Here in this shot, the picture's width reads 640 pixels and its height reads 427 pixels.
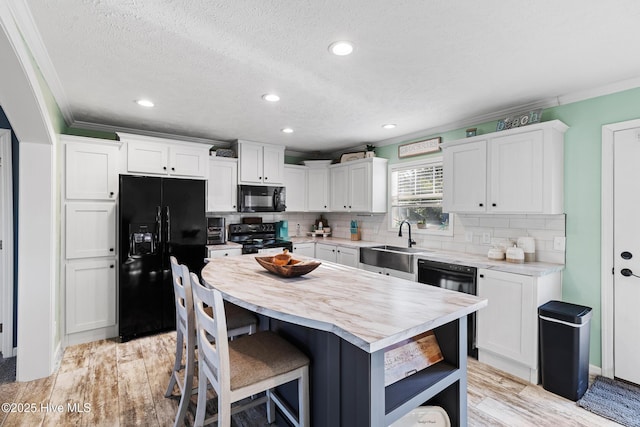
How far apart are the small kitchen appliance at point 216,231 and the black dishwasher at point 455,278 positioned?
2.53 meters

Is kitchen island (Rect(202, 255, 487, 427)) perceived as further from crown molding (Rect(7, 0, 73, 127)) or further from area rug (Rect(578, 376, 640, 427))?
crown molding (Rect(7, 0, 73, 127))

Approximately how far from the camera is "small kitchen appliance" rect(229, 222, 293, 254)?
4.30 metres

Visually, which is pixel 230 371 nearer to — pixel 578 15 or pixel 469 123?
pixel 578 15

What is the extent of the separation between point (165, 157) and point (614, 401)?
470 centimetres

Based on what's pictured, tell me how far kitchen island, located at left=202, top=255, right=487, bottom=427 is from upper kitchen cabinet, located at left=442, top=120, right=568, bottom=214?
5.48ft

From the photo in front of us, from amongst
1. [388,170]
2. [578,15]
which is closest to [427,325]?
[578,15]

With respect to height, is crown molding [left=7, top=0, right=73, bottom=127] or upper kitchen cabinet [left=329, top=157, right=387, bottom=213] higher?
crown molding [left=7, top=0, right=73, bottom=127]

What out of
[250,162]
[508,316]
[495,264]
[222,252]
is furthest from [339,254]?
[508,316]

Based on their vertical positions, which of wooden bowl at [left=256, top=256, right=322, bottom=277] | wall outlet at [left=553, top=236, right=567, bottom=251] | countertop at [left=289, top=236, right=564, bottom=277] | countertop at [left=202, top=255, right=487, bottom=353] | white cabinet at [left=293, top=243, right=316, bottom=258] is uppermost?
wall outlet at [left=553, top=236, right=567, bottom=251]

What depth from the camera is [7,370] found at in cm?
273

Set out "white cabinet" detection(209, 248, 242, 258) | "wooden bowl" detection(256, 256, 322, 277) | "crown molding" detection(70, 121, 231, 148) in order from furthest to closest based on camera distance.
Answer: "white cabinet" detection(209, 248, 242, 258) → "crown molding" detection(70, 121, 231, 148) → "wooden bowl" detection(256, 256, 322, 277)

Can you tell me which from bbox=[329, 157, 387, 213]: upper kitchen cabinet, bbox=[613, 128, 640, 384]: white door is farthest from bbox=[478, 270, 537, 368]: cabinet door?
bbox=[329, 157, 387, 213]: upper kitchen cabinet

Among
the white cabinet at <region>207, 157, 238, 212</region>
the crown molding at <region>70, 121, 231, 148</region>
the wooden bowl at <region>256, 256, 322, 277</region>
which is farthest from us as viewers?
the white cabinet at <region>207, 157, 238, 212</region>

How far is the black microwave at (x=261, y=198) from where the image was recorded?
14.7 feet
